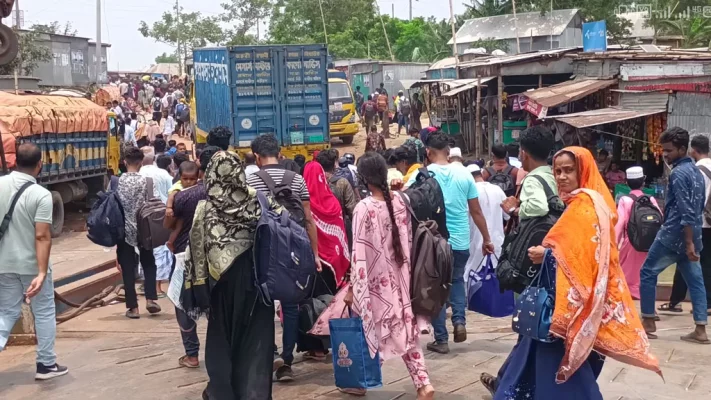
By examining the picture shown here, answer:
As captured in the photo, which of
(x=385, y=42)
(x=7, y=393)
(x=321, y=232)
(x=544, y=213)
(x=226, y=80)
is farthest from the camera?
(x=385, y=42)

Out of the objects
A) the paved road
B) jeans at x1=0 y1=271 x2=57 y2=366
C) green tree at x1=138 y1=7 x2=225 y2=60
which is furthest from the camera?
green tree at x1=138 y1=7 x2=225 y2=60

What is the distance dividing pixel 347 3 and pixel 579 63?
29.9 metres

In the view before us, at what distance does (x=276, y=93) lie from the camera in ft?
55.6

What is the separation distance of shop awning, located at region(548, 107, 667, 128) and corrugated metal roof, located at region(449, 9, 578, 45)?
2108 centimetres

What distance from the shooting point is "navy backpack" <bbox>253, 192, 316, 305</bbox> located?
4.83m

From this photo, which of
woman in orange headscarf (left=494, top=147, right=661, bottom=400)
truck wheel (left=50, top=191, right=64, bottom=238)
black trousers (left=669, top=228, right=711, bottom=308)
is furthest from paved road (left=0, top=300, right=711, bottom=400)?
truck wheel (left=50, top=191, right=64, bottom=238)

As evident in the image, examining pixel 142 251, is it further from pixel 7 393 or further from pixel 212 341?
pixel 212 341

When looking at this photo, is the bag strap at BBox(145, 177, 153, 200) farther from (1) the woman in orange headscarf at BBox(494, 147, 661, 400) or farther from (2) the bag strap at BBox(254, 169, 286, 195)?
(1) the woman in orange headscarf at BBox(494, 147, 661, 400)

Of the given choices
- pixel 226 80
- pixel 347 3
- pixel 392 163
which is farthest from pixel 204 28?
pixel 392 163

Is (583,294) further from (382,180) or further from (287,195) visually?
(287,195)

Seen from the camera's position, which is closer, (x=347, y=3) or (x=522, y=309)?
(x=522, y=309)

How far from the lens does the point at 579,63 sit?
59.0 ft

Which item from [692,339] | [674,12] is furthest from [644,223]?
[674,12]

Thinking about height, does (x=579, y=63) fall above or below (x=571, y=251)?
above
